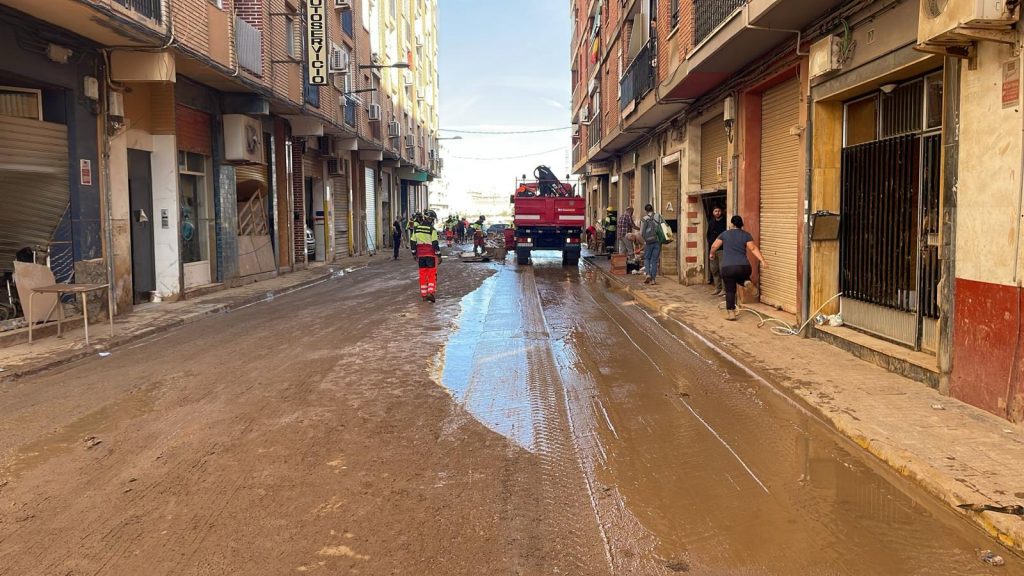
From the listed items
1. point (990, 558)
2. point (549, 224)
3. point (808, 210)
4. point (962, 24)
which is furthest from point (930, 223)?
point (549, 224)

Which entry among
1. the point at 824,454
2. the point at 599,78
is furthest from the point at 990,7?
the point at 599,78

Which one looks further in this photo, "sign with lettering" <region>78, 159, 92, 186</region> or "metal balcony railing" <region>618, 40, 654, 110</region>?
"metal balcony railing" <region>618, 40, 654, 110</region>

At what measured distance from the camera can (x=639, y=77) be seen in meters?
17.6

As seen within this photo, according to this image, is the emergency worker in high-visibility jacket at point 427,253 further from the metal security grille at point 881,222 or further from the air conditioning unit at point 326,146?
the air conditioning unit at point 326,146

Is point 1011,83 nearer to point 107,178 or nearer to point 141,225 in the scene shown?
point 107,178

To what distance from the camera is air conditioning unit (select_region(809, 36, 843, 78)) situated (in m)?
8.21

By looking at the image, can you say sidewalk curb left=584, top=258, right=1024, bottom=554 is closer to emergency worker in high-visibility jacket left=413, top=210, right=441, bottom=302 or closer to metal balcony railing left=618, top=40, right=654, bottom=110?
emergency worker in high-visibility jacket left=413, top=210, right=441, bottom=302

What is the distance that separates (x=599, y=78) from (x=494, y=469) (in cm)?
2642

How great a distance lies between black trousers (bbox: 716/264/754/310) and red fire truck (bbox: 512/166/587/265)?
44.7 feet

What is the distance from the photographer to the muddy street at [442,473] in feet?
11.3

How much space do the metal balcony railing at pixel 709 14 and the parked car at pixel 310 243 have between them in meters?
15.1

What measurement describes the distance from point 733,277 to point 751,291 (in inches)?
84.2

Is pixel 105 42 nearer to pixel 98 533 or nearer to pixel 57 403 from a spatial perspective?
pixel 57 403

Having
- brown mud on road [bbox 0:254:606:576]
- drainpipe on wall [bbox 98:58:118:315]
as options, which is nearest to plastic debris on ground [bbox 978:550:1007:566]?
brown mud on road [bbox 0:254:606:576]
